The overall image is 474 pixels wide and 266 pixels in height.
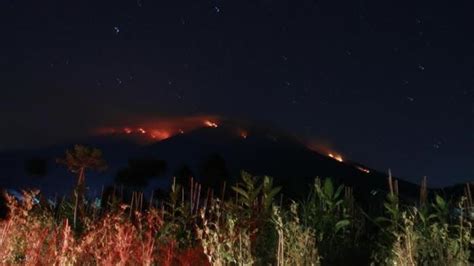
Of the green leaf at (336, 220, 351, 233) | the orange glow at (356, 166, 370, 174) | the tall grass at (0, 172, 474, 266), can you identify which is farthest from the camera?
the orange glow at (356, 166, 370, 174)

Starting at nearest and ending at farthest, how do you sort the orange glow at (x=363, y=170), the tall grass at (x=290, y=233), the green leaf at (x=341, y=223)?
the tall grass at (x=290, y=233)
the green leaf at (x=341, y=223)
the orange glow at (x=363, y=170)

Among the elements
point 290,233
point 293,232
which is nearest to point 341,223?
point 290,233

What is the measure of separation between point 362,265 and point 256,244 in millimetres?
1214

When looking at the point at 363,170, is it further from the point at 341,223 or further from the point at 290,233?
the point at 290,233

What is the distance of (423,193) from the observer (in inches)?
317

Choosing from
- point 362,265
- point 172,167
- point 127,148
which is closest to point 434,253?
point 362,265

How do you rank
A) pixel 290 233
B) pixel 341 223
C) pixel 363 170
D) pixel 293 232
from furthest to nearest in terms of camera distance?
pixel 363 170
pixel 341 223
pixel 290 233
pixel 293 232

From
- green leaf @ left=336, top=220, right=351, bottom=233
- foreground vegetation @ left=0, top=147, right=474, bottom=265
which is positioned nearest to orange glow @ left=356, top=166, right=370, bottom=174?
foreground vegetation @ left=0, top=147, right=474, bottom=265

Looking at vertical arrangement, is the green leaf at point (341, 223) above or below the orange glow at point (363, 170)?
above

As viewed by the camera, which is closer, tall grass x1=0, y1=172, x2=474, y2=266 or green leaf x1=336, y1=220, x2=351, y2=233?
tall grass x1=0, y1=172, x2=474, y2=266

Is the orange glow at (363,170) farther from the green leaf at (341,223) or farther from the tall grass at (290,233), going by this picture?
the green leaf at (341,223)

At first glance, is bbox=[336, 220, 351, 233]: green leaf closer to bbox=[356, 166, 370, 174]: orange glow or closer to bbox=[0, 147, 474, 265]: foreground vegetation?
bbox=[0, 147, 474, 265]: foreground vegetation

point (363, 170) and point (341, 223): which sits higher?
point (341, 223)

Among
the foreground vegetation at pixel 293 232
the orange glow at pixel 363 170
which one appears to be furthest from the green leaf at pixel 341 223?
the orange glow at pixel 363 170
